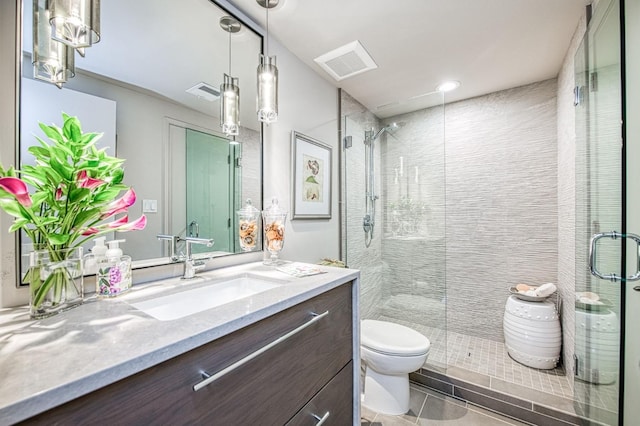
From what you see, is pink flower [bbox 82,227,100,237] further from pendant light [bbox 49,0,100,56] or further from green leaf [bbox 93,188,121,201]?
pendant light [bbox 49,0,100,56]

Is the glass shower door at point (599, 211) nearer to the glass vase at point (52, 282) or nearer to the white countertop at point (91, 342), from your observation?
the white countertop at point (91, 342)

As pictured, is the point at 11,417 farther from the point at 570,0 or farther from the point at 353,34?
the point at 570,0

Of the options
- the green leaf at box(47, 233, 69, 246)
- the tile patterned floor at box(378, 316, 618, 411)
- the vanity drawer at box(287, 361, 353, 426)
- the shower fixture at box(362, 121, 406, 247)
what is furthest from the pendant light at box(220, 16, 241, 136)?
the tile patterned floor at box(378, 316, 618, 411)

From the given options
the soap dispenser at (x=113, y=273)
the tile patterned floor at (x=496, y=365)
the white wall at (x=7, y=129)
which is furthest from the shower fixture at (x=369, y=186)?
the white wall at (x=7, y=129)

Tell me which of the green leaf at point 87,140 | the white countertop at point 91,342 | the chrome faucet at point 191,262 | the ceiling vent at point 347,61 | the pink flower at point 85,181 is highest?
the ceiling vent at point 347,61

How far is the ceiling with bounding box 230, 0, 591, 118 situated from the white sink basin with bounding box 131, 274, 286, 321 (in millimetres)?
1360

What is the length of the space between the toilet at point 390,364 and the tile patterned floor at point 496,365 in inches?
19.2

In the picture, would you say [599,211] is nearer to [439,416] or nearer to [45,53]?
[439,416]

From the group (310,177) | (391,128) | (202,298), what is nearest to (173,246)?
(202,298)

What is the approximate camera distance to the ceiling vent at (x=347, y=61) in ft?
5.98

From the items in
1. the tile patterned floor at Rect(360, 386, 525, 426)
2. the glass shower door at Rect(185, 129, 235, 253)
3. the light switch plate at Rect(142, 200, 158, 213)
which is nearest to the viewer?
the light switch plate at Rect(142, 200, 158, 213)

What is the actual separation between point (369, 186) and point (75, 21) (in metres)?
2.25

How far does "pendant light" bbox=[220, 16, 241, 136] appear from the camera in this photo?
142 cm

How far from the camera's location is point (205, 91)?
135 cm
